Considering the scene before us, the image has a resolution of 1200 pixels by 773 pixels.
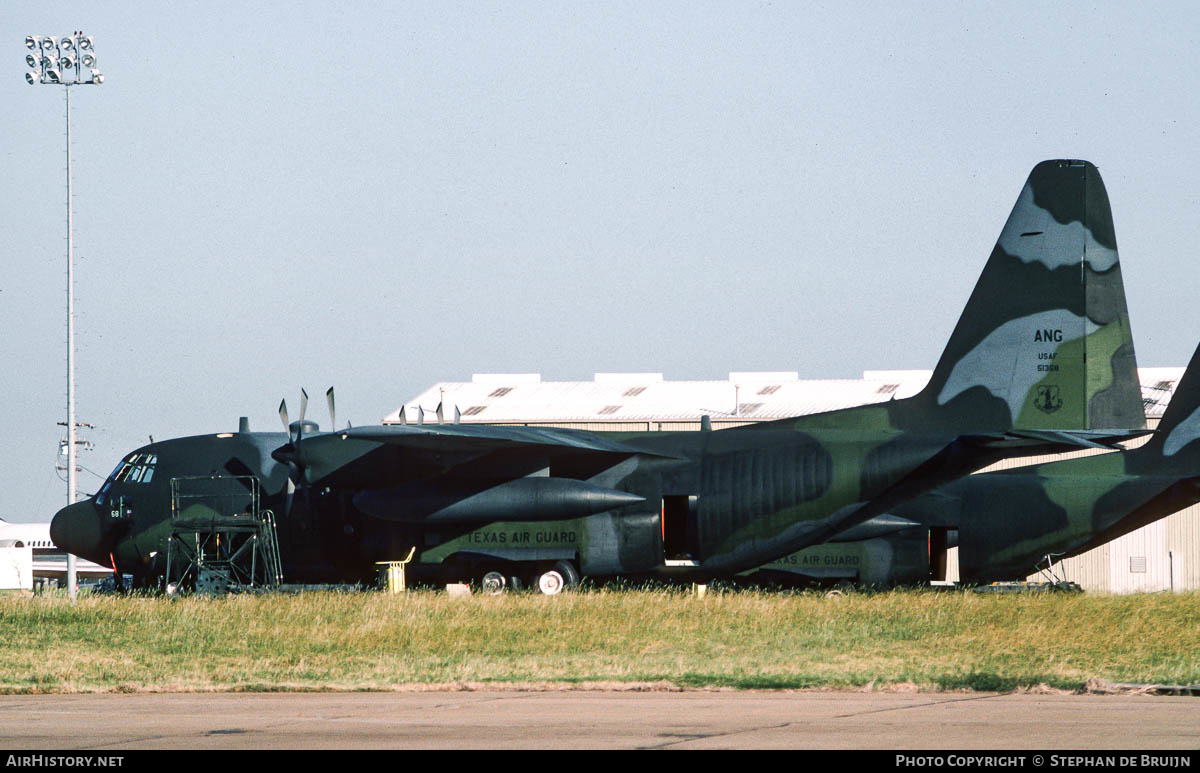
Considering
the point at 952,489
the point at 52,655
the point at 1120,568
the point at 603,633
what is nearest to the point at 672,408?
the point at 1120,568

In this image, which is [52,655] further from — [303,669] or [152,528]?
[152,528]

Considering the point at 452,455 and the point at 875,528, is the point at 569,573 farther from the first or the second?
the point at 875,528

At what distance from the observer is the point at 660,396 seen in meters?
59.8

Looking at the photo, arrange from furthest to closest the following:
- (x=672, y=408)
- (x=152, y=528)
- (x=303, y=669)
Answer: (x=672, y=408) → (x=152, y=528) → (x=303, y=669)

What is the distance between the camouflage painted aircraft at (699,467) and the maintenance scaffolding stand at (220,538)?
4.9 inches

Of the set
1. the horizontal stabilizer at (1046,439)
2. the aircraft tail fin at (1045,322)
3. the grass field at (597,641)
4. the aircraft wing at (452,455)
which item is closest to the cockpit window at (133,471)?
the grass field at (597,641)

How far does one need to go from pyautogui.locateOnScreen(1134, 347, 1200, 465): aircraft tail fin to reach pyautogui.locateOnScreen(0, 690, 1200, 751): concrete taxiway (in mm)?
16297

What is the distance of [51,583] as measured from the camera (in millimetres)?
76312

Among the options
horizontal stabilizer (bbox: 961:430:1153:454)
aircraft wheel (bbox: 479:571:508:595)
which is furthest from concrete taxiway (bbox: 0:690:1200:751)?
aircraft wheel (bbox: 479:571:508:595)

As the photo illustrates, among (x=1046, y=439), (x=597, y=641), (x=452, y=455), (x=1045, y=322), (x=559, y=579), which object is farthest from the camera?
(x=1045, y=322)

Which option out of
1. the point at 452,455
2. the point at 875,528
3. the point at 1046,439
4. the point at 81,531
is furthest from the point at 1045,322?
the point at 81,531

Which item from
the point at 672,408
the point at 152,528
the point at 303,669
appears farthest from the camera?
the point at 672,408

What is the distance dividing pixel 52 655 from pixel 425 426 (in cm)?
908

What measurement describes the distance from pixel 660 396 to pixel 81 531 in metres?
31.9
